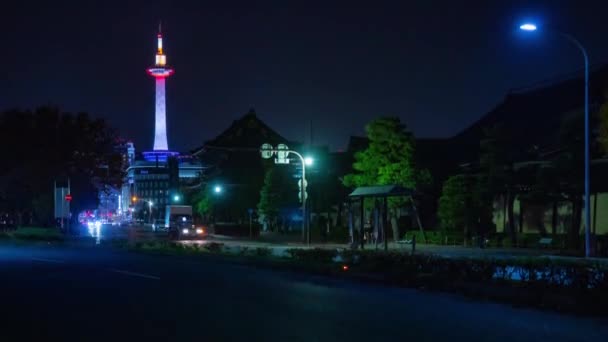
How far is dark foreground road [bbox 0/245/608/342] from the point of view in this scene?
11602 mm

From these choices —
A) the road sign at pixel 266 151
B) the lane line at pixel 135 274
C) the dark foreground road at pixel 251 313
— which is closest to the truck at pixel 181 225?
the road sign at pixel 266 151

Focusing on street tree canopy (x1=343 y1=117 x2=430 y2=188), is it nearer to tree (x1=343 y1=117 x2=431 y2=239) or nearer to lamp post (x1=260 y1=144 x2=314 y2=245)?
tree (x1=343 y1=117 x2=431 y2=239)

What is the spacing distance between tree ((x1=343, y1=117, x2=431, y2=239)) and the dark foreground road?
21.7m

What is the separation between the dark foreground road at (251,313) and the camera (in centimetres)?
1160

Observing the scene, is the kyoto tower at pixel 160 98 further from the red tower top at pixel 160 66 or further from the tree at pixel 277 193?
the tree at pixel 277 193

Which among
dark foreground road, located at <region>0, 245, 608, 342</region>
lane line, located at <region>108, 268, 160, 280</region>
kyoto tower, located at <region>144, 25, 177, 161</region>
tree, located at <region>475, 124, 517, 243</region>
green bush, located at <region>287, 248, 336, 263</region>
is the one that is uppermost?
kyoto tower, located at <region>144, 25, 177, 161</region>

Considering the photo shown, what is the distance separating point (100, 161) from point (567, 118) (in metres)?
41.4

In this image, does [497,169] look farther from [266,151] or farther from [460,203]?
[266,151]

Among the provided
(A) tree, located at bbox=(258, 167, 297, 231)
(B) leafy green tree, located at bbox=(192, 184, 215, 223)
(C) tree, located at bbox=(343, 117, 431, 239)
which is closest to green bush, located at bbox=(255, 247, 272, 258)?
(C) tree, located at bbox=(343, 117, 431, 239)

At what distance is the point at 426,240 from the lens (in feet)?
146

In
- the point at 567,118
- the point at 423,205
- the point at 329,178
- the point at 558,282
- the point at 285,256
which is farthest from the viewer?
the point at 329,178

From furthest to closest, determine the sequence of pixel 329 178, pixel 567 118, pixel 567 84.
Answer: pixel 329 178 < pixel 567 84 < pixel 567 118

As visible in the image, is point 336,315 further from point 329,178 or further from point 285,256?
point 329,178

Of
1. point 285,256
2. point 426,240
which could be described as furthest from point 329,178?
point 285,256
